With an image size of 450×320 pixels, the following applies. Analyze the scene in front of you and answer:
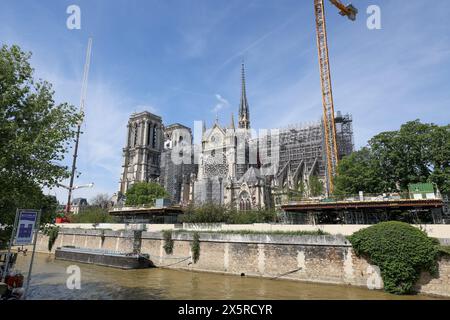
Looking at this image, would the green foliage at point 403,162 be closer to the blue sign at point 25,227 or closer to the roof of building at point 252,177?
the roof of building at point 252,177

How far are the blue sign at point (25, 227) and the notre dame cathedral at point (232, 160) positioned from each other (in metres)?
41.1

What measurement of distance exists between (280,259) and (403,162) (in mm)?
17662

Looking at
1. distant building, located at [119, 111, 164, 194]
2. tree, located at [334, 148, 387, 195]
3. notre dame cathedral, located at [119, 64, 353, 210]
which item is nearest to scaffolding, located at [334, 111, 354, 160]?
notre dame cathedral, located at [119, 64, 353, 210]

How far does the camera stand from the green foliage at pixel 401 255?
17.1m

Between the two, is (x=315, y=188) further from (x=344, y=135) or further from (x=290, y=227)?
(x=290, y=227)

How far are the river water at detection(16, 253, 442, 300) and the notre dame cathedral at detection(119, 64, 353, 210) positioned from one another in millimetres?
27408

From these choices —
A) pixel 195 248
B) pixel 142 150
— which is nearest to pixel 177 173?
pixel 142 150

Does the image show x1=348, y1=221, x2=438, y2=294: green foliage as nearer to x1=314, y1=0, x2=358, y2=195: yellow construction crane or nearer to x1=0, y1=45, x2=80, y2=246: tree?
x1=0, y1=45, x2=80, y2=246: tree

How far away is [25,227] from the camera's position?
10.6 m

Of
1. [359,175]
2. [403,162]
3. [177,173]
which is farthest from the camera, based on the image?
[177,173]

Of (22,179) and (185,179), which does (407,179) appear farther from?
(185,179)

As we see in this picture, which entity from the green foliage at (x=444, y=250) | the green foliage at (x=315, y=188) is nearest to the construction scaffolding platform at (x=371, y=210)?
the green foliage at (x=444, y=250)
